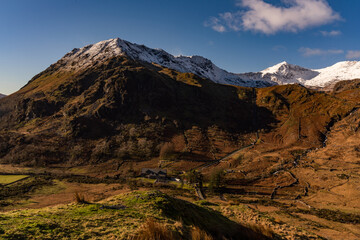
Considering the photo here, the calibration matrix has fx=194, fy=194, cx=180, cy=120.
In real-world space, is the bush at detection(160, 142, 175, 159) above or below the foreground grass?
below

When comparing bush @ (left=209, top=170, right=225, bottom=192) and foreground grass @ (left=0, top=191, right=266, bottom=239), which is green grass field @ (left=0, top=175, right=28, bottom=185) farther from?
foreground grass @ (left=0, top=191, right=266, bottom=239)

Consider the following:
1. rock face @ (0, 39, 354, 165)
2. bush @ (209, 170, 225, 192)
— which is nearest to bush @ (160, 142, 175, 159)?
rock face @ (0, 39, 354, 165)

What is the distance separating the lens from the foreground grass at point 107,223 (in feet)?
22.3

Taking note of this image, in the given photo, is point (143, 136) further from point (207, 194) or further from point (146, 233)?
point (146, 233)

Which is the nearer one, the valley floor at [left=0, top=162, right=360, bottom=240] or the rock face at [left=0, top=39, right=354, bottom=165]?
the valley floor at [left=0, top=162, right=360, bottom=240]

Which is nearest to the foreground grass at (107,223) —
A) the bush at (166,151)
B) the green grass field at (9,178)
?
the green grass field at (9,178)

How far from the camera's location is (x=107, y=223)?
8.35 m

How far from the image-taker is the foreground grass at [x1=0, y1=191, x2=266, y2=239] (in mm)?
6793

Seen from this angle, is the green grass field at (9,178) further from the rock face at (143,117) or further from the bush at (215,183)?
the bush at (215,183)

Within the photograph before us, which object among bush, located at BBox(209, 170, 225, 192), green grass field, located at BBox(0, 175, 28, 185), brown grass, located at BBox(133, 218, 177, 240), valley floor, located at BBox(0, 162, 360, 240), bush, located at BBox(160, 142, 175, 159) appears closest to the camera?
brown grass, located at BBox(133, 218, 177, 240)

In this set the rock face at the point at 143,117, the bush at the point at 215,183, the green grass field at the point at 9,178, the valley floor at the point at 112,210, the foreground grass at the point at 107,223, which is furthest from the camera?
the rock face at the point at 143,117

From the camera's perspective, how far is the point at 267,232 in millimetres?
9859

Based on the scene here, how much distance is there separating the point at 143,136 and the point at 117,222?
90.2m

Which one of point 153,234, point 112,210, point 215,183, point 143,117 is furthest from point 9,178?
point 153,234
